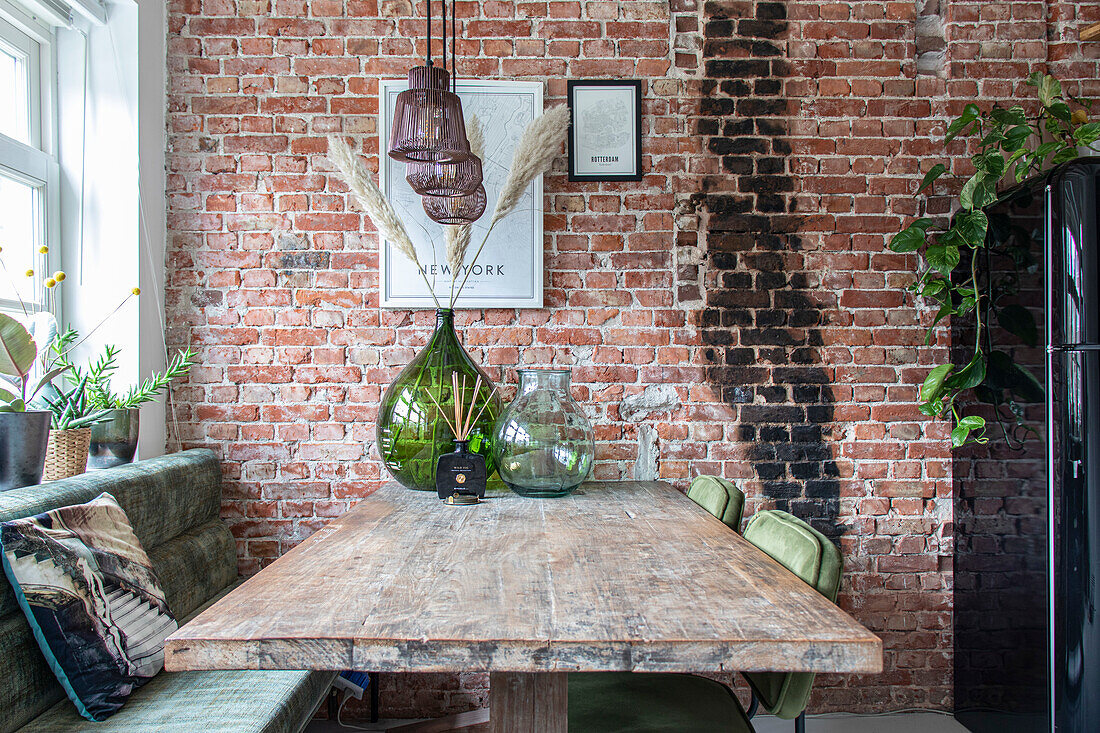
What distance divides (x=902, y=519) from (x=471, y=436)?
1.65 m

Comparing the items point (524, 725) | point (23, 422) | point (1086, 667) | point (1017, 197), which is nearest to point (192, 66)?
Answer: point (23, 422)

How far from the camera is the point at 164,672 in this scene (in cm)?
166

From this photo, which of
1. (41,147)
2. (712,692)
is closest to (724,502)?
(712,692)

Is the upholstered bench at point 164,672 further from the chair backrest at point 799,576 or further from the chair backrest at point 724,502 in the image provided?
the chair backrest at point 724,502

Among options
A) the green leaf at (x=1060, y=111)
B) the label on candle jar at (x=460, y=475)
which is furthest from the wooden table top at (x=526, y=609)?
the green leaf at (x=1060, y=111)

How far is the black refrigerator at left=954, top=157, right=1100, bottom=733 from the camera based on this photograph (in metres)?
1.88

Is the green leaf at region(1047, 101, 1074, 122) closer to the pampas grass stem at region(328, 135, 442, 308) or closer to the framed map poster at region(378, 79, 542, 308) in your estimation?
the framed map poster at region(378, 79, 542, 308)

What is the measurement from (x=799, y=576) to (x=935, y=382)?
1.28 m

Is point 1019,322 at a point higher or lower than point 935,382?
higher

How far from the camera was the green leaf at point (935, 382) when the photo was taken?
2.25 metres

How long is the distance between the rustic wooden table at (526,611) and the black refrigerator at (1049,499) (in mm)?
1149

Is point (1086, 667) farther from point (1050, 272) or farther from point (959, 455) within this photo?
Result: point (1050, 272)

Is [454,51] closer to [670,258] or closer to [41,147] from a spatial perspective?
[670,258]

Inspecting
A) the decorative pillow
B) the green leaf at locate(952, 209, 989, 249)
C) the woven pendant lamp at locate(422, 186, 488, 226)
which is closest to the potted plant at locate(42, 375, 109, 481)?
the decorative pillow
